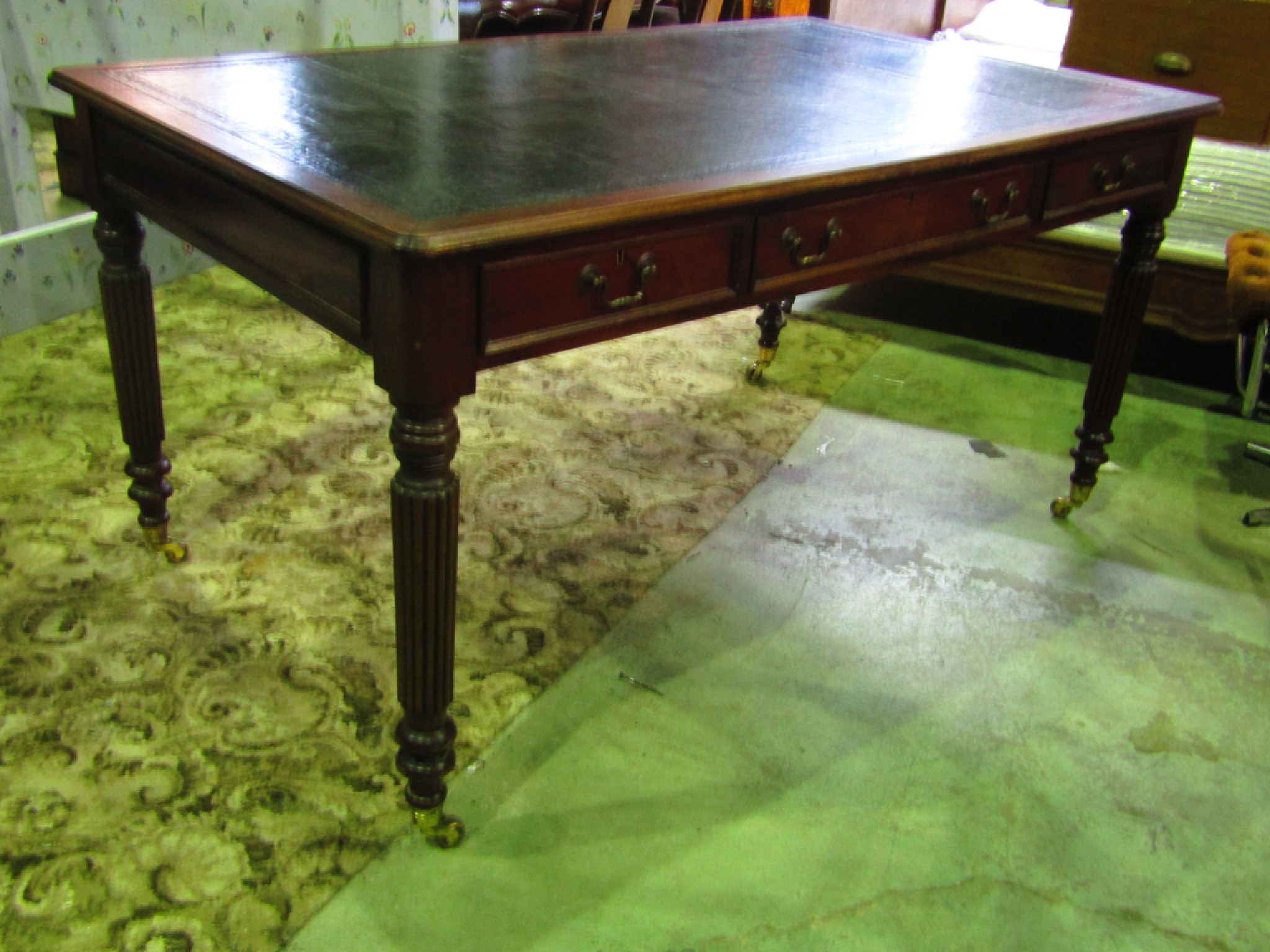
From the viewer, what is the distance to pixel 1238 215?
3.01m

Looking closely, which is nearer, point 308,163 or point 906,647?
point 308,163

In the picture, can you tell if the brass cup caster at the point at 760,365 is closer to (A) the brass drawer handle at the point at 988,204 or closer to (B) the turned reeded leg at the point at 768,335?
(B) the turned reeded leg at the point at 768,335

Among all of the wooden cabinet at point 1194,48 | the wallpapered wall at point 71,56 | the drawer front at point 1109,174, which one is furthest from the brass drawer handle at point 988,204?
the wooden cabinet at point 1194,48

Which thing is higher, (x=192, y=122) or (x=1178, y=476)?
(x=192, y=122)

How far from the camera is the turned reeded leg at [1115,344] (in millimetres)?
2213

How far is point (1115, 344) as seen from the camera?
2305 mm

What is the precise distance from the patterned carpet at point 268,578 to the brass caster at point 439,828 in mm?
56

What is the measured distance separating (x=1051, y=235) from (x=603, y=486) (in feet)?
4.85

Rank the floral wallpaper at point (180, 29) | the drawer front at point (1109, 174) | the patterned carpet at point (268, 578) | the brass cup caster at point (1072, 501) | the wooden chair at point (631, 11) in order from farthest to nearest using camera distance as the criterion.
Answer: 1. the wooden chair at point (631, 11)
2. the floral wallpaper at point (180, 29)
3. the brass cup caster at point (1072, 501)
4. the drawer front at point (1109, 174)
5. the patterned carpet at point (268, 578)

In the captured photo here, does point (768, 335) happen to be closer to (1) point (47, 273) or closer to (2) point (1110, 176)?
(2) point (1110, 176)

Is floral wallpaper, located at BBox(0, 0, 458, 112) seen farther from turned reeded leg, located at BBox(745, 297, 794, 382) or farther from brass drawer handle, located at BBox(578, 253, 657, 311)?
brass drawer handle, located at BBox(578, 253, 657, 311)

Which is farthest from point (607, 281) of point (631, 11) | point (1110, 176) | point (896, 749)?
point (631, 11)

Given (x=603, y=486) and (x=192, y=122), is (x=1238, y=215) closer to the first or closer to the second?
(x=603, y=486)

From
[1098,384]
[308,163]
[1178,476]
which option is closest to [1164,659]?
[1098,384]
